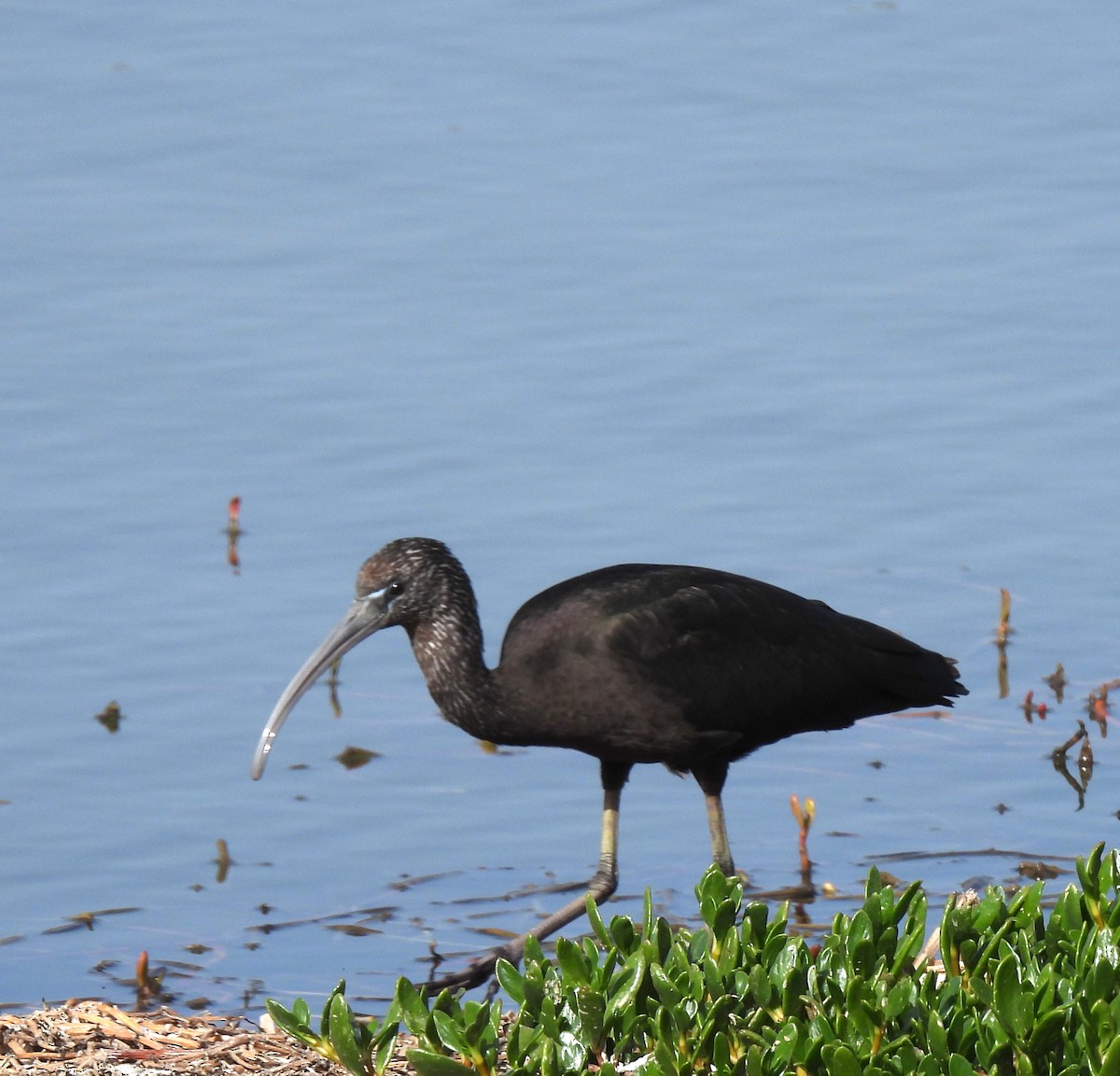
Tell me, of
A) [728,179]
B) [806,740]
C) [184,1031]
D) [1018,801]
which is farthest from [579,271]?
[184,1031]

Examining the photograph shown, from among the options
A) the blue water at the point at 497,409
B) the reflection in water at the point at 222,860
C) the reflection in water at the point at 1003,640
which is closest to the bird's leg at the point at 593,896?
the blue water at the point at 497,409

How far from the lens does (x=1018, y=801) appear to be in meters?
8.44

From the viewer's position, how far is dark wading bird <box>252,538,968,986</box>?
23.9 feet

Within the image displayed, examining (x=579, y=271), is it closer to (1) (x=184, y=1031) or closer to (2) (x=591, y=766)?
→ (2) (x=591, y=766)

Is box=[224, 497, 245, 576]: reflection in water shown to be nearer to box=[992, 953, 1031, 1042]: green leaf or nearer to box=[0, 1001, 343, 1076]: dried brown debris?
box=[0, 1001, 343, 1076]: dried brown debris

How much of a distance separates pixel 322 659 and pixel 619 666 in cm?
90

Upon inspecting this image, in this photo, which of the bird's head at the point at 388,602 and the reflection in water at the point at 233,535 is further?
the reflection in water at the point at 233,535

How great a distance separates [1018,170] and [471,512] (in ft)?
14.4

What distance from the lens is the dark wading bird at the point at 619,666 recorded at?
7.27m

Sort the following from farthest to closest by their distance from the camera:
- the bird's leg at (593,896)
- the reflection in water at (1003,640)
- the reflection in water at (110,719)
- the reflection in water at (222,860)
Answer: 1. the reflection in water at (1003,640)
2. the reflection in water at (110,719)
3. the reflection in water at (222,860)
4. the bird's leg at (593,896)

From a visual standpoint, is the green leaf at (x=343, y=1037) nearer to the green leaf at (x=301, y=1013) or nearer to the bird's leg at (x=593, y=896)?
the green leaf at (x=301, y=1013)

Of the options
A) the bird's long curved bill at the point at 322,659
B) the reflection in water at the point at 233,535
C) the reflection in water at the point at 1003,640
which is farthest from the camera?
the reflection in water at the point at 233,535

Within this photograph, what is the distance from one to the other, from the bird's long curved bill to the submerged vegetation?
2.28m

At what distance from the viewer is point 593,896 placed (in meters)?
7.10
